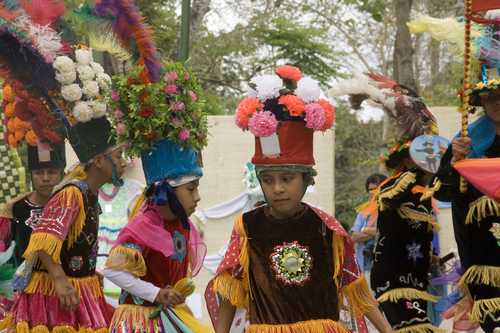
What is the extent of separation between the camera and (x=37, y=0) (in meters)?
7.73

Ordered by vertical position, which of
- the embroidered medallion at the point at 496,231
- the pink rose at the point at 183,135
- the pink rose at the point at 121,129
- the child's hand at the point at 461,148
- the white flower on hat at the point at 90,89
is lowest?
the embroidered medallion at the point at 496,231

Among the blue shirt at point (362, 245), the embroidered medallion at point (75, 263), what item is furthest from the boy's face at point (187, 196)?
the blue shirt at point (362, 245)

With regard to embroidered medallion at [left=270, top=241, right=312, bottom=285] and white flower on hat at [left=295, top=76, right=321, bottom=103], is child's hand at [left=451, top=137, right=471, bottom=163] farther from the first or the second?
embroidered medallion at [left=270, top=241, right=312, bottom=285]

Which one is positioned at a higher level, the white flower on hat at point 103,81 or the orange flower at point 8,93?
the white flower on hat at point 103,81

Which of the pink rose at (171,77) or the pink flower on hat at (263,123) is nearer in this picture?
the pink flower on hat at (263,123)

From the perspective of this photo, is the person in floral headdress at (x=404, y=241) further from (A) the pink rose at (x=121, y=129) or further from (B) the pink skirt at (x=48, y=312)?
(A) the pink rose at (x=121, y=129)

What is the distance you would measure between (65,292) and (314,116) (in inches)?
97.8

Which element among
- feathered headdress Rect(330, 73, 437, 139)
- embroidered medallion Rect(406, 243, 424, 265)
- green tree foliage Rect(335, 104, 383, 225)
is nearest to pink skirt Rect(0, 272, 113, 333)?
embroidered medallion Rect(406, 243, 424, 265)

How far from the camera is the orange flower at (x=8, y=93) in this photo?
306 inches

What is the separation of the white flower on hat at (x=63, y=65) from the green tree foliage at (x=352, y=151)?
21.0m

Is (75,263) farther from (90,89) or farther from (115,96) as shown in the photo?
(115,96)

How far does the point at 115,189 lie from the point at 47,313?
249 inches

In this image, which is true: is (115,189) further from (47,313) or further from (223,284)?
(223,284)

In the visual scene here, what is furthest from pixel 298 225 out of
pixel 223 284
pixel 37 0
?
pixel 37 0
